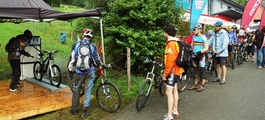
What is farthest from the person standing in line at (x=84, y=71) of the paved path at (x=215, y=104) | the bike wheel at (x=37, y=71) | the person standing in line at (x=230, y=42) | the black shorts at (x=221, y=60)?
the person standing in line at (x=230, y=42)

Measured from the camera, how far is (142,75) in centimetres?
906

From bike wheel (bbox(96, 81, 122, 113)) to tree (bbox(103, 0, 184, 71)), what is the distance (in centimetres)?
246

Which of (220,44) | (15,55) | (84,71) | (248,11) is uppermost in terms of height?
(248,11)

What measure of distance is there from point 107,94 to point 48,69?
307cm

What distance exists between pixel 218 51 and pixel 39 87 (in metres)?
5.56

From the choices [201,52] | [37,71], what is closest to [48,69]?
[37,71]

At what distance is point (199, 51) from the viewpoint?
6914mm

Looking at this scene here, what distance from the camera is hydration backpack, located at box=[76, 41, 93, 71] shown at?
4.94 metres

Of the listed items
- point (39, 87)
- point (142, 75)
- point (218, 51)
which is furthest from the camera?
point (142, 75)

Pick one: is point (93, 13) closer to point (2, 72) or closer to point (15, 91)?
point (15, 91)

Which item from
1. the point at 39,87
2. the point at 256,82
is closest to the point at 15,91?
the point at 39,87

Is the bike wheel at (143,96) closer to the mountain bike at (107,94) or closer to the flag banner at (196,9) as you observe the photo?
the mountain bike at (107,94)

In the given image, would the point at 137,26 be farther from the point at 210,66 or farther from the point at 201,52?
the point at 210,66

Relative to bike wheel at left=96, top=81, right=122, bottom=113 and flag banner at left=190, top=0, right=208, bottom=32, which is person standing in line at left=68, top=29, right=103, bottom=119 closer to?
bike wheel at left=96, top=81, right=122, bottom=113
